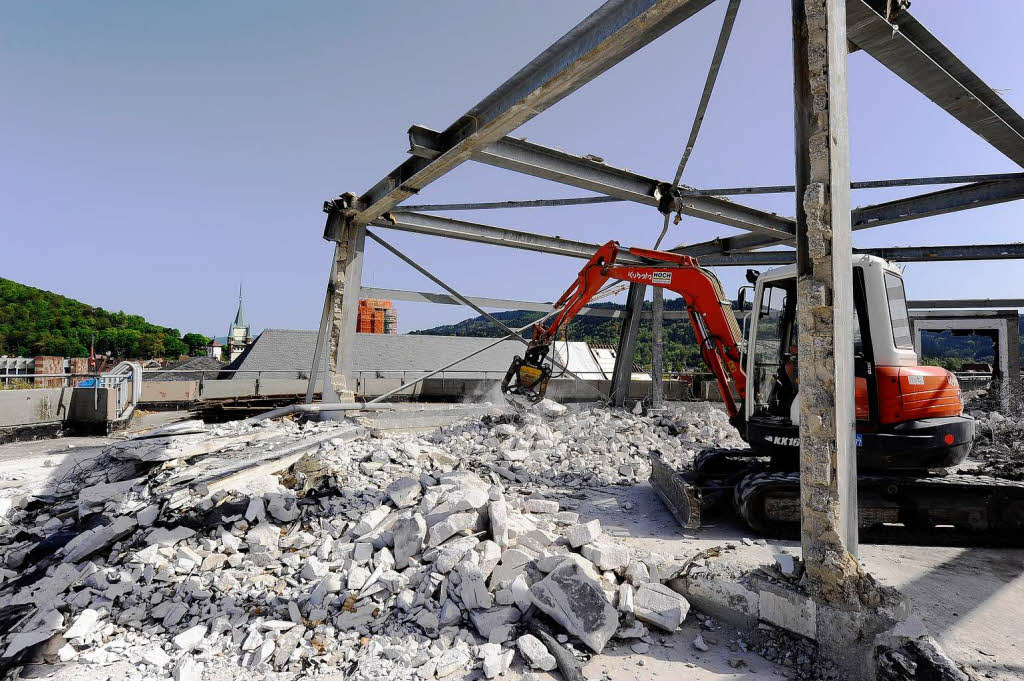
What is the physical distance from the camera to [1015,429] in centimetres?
955

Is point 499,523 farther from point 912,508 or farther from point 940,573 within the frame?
point 912,508

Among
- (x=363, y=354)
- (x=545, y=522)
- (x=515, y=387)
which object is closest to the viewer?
(x=545, y=522)

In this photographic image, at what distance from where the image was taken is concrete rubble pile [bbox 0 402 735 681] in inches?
123

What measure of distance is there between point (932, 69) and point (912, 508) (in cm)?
412

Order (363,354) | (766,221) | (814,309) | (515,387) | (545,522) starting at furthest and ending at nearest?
1. (363,354)
2. (766,221)
3. (515,387)
4. (545,522)
5. (814,309)

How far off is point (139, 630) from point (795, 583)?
4.41m

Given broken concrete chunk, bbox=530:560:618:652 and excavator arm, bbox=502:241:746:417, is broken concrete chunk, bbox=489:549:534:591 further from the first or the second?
excavator arm, bbox=502:241:746:417

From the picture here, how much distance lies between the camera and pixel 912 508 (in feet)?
16.3

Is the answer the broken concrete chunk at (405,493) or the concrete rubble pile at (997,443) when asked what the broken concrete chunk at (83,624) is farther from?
the concrete rubble pile at (997,443)

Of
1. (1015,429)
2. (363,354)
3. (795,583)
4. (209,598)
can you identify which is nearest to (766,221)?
(1015,429)

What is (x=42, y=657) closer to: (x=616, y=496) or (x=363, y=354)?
(x=616, y=496)

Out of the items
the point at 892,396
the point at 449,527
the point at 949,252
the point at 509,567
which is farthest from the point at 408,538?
the point at 949,252

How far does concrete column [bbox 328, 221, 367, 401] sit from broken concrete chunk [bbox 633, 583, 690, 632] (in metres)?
6.60

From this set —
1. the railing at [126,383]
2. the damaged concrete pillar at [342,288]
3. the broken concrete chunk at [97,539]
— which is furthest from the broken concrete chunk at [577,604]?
the railing at [126,383]
